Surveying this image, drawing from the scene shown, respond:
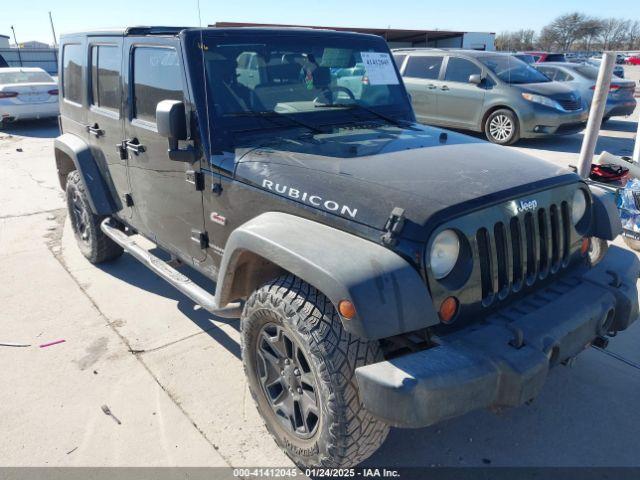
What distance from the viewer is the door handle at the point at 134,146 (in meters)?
3.55

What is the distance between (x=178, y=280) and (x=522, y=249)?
82.1 inches

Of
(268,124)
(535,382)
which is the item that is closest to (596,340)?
(535,382)

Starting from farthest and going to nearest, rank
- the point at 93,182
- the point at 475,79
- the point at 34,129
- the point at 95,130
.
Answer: the point at 34,129 < the point at 475,79 < the point at 93,182 < the point at 95,130

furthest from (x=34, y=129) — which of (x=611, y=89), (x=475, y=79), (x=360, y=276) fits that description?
(x=360, y=276)

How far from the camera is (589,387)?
3.13 meters

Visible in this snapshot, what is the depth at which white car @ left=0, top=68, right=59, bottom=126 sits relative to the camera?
1250 cm

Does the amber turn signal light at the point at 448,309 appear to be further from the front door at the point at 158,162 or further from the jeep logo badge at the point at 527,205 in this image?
the front door at the point at 158,162

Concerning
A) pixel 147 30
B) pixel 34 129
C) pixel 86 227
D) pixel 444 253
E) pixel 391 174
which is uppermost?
pixel 147 30

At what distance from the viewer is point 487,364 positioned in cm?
201

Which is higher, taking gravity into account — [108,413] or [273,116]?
[273,116]

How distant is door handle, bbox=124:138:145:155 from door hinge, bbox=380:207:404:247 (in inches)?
82.7

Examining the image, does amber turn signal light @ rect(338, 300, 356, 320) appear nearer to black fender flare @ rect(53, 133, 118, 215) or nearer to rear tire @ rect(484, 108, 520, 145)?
black fender flare @ rect(53, 133, 118, 215)

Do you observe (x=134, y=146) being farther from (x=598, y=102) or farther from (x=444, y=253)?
(x=598, y=102)

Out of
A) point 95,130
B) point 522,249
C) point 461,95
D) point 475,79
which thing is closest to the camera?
point 522,249
